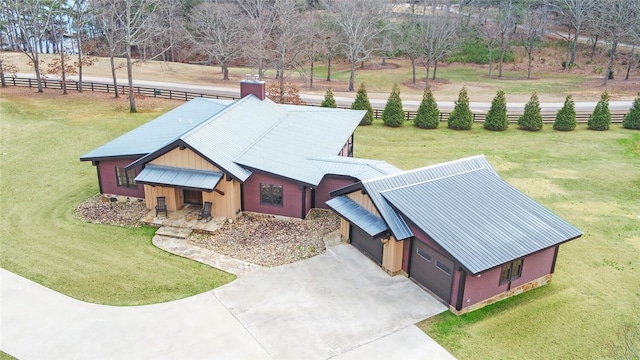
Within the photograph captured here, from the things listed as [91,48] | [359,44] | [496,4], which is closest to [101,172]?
[359,44]

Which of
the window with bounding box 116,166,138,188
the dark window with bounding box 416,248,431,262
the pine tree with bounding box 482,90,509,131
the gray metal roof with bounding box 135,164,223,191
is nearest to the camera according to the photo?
the dark window with bounding box 416,248,431,262

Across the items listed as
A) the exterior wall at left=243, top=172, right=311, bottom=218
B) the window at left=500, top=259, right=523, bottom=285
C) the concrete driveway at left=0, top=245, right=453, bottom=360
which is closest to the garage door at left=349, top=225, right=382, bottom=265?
the concrete driveway at left=0, top=245, right=453, bottom=360

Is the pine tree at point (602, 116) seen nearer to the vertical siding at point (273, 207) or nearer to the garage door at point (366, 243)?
the vertical siding at point (273, 207)

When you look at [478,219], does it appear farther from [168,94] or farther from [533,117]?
[168,94]

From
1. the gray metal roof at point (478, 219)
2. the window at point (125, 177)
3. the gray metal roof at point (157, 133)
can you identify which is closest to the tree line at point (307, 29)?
the gray metal roof at point (157, 133)

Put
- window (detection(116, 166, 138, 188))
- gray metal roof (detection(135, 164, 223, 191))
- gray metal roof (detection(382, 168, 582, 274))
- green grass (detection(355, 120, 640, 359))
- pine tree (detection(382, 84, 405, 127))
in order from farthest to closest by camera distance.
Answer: pine tree (detection(382, 84, 405, 127)), window (detection(116, 166, 138, 188)), gray metal roof (detection(135, 164, 223, 191)), gray metal roof (detection(382, 168, 582, 274)), green grass (detection(355, 120, 640, 359))

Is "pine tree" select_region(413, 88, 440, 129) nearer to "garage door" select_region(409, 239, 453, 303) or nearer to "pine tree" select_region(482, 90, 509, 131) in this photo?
"pine tree" select_region(482, 90, 509, 131)

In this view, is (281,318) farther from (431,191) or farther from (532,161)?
(532,161)

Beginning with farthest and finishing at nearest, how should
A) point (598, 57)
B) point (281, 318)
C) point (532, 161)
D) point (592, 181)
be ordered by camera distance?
point (598, 57), point (532, 161), point (592, 181), point (281, 318)
